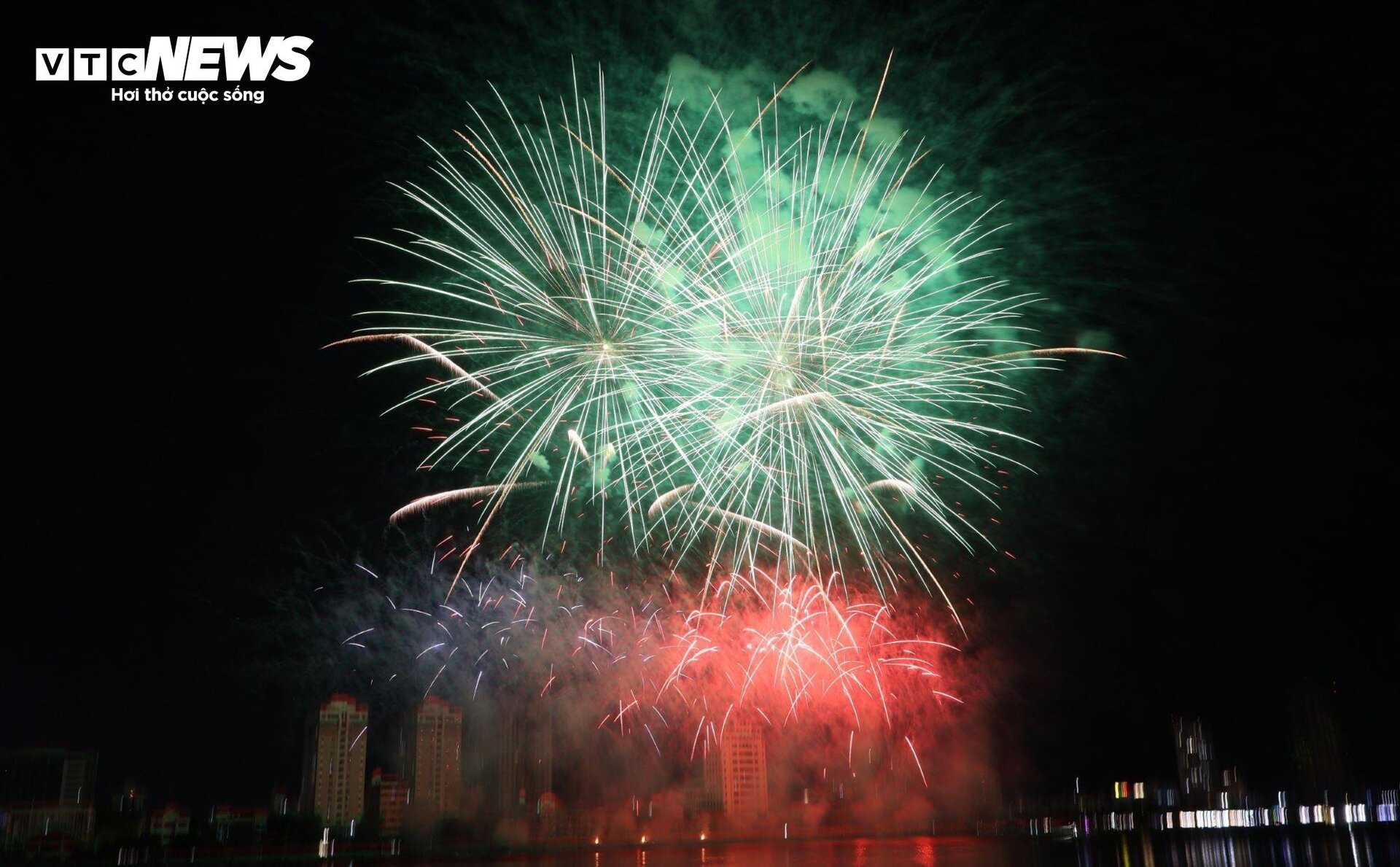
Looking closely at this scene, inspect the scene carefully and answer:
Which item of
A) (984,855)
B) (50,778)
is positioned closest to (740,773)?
(984,855)

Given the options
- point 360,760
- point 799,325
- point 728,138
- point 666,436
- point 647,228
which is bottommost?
point 360,760

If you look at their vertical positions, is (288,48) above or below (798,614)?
above

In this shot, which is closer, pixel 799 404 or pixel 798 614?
pixel 799 404

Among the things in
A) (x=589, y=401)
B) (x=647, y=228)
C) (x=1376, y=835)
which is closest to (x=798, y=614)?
(x=589, y=401)

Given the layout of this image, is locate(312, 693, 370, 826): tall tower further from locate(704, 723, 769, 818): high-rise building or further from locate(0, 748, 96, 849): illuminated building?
locate(704, 723, 769, 818): high-rise building

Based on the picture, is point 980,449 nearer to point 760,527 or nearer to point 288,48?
point 760,527

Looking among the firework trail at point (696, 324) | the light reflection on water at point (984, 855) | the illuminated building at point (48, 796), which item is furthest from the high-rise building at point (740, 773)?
the firework trail at point (696, 324)
